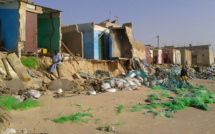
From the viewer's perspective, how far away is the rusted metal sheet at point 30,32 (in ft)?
30.7

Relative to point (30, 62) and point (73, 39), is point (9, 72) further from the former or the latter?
point (73, 39)

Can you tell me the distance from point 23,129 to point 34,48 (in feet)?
19.4

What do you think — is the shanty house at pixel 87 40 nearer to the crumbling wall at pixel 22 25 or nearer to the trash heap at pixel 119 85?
the trash heap at pixel 119 85

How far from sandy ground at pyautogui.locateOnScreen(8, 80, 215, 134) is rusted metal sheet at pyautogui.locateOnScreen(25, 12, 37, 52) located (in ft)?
9.25

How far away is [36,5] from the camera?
32.0ft

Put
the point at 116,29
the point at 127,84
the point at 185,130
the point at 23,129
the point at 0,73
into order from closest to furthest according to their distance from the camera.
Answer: the point at 23,129
the point at 185,130
the point at 0,73
the point at 127,84
the point at 116,29

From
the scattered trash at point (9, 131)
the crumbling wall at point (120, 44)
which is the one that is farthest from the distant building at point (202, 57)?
the scattered trash at point (9, 131)

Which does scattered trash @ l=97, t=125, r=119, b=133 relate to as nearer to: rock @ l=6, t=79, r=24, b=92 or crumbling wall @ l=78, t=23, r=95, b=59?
rock @ l=6, t=79, r=24, b=92

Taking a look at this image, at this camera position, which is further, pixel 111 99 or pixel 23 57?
pixel 23 57

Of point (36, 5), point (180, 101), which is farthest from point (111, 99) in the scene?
point (36, 5)

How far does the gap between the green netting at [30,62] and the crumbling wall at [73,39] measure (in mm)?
3921

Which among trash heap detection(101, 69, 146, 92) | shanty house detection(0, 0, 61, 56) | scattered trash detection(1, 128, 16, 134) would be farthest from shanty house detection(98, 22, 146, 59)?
scattered trash detection(1, 128, 16, 134)

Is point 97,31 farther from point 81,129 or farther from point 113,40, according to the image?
point 81,129

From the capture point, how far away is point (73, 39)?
530 inches
